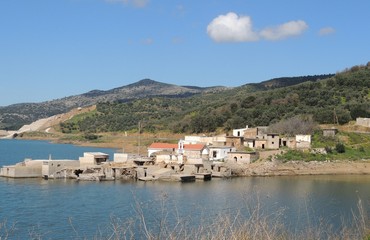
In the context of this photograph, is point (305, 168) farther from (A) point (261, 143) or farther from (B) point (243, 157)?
(A) point (261, 143)

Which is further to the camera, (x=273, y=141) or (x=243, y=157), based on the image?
(x=273, y=141)

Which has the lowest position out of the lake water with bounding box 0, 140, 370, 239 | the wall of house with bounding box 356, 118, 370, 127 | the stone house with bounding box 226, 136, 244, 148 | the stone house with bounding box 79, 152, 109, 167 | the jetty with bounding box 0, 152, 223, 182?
the lake water with bounding box 0, 140, 370, 239

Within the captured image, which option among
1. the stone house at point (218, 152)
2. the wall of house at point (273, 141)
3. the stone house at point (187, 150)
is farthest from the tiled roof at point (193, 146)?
the wall of house at point (273, 141)

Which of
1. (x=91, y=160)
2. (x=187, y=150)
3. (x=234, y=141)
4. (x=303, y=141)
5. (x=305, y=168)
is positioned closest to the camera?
(x=91, y=160)

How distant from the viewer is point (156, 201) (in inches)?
1308

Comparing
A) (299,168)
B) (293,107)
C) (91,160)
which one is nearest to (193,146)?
(91,160)

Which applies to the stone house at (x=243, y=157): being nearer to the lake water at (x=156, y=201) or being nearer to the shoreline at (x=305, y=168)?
the shoreline at (x=305, y=168)


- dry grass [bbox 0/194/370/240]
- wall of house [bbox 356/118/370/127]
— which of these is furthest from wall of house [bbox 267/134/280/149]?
dry grass [bbox 0/194/370/240]

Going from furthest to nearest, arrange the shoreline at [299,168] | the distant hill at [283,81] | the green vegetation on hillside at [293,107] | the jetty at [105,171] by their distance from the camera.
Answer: the distant hill at [283,81], the green vegetation on hillside at [293,107], the shoreline at [299,168], the jetty at [105,171]

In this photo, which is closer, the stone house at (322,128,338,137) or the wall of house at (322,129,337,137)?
the stone house at (322,128,338,137)

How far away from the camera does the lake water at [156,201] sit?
1022 inches

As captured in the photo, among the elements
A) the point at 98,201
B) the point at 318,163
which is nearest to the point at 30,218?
the point at 98,201

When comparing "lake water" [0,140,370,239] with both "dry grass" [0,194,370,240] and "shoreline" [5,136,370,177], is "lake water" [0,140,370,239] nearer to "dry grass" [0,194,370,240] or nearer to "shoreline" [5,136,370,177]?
"dry grass" [0,194,370,240]

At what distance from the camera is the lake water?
2595 centimetres
